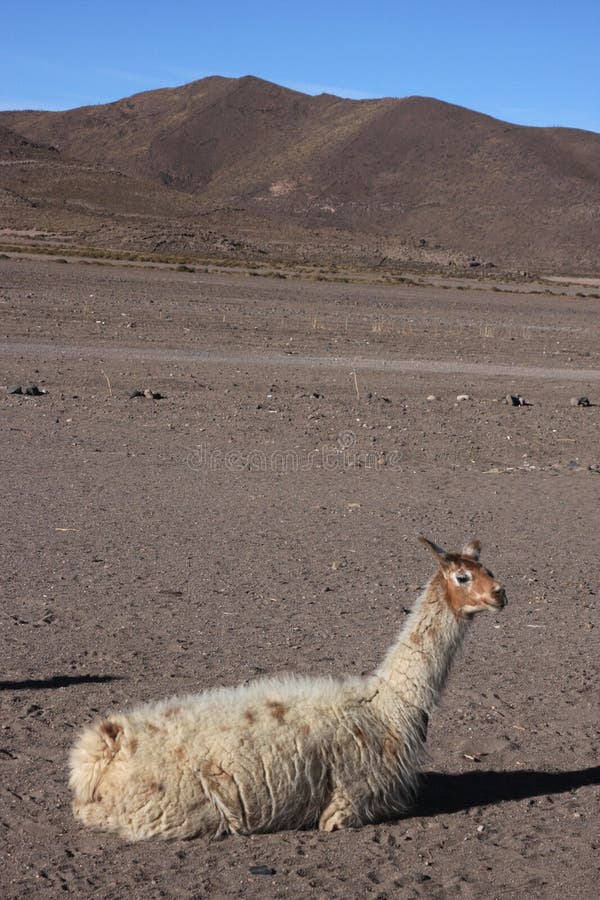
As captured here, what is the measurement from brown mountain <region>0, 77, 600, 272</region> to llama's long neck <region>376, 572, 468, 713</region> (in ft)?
283

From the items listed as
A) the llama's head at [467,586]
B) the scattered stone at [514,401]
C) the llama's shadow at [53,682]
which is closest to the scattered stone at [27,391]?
the scattered stone at [514,401]

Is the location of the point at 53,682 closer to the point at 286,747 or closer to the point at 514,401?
the point at 286,747

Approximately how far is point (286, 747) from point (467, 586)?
977 mm

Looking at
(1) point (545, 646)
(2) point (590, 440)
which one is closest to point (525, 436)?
(2) point (590, 440)

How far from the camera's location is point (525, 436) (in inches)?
598

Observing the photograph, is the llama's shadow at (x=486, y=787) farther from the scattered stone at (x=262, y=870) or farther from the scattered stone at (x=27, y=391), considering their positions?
the scattered stone at (x=27, y=391)

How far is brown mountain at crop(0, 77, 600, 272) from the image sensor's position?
116 meters

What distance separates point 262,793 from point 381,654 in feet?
7.71

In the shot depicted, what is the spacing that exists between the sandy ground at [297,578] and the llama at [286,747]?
0.11m

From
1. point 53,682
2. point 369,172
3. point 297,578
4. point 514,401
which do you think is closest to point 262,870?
point 53,682

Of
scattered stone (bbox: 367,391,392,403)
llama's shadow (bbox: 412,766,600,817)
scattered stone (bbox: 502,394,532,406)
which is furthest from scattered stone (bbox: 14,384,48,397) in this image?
llama's shadow (bbox: 412,766,600,817)

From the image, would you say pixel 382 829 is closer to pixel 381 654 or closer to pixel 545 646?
pixel 381 654

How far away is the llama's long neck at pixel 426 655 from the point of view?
Answer: 510cm

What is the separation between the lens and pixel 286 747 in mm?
4773
